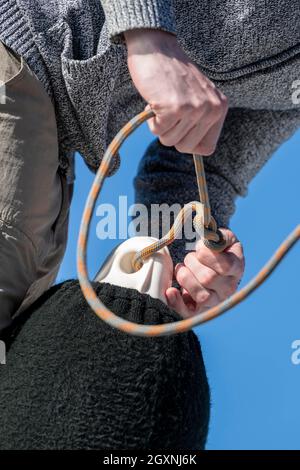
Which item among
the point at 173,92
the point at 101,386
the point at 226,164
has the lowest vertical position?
the point at 101,386

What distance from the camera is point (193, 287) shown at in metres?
0.82

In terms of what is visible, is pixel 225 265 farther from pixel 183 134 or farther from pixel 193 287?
pixel 183 134

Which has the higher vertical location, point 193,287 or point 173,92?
point 173,92

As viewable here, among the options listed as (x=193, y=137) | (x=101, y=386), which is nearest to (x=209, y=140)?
(x=193, y=137)

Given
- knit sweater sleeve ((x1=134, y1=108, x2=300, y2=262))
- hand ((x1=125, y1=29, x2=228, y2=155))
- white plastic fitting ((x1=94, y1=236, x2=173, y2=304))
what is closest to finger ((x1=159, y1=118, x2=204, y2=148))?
hand ((x1=125, y1=29, x2=228, y2=155))

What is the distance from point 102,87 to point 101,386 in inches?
12.9

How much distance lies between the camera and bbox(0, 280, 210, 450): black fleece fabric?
0.65 m

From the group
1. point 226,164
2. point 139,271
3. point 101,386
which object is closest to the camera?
point 101,386

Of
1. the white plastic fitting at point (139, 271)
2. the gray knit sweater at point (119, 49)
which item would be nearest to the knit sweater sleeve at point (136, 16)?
the gray knit sweater at point (119, 49)

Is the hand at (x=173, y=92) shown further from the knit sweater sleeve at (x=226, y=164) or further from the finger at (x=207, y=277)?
the knit sweater sleeve at (x=226, y=164)

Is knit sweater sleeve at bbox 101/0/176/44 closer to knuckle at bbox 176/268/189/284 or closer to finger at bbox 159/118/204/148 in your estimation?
finger at bbox 159/118/204/148

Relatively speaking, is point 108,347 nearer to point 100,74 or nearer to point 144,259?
point 144,259

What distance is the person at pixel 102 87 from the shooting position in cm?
73

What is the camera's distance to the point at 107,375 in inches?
25.8
